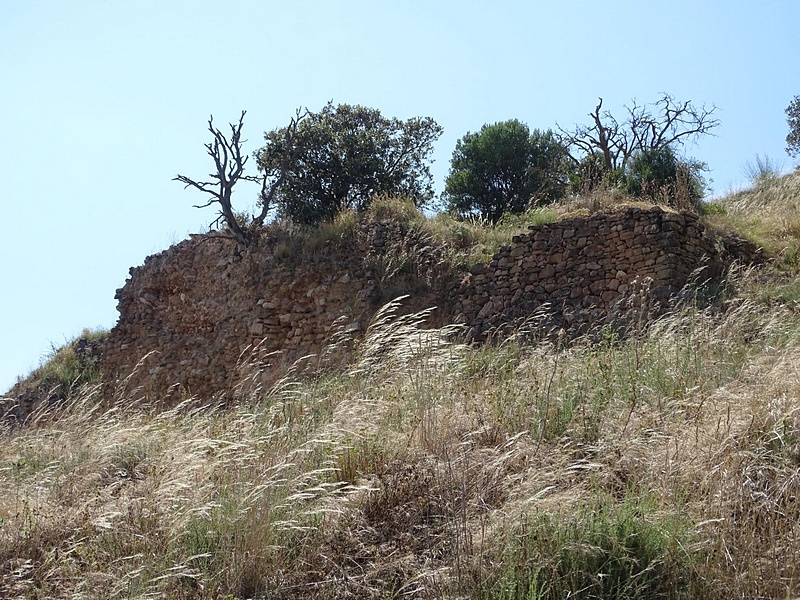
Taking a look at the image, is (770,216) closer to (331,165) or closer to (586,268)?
(586,268)

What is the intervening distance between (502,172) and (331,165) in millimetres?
3727

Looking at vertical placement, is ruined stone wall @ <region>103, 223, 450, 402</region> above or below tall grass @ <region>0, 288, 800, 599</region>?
above

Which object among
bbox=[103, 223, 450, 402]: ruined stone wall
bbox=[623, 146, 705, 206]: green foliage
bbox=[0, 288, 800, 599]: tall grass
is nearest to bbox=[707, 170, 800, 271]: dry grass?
bbox=[623, 146, 705, 206]: green foliage

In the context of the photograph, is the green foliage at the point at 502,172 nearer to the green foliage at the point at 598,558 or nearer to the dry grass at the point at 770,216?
the dry grass at the point at 770,216

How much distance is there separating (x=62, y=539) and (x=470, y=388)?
2.90 meters

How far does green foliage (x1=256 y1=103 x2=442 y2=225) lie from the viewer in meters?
15.0

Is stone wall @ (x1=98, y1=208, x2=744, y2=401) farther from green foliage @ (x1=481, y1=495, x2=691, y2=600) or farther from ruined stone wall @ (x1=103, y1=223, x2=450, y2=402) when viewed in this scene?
green foliage @ (x1=481, y1=495, x2=691, y2=600)

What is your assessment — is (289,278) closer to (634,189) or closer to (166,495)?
(634,189)

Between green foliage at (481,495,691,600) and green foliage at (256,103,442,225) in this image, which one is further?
green foliage at (256,103,442,225)

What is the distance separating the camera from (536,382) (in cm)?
570

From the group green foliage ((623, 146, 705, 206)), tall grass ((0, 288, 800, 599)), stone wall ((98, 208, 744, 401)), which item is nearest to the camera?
tall grass ((0, 288, 800, 599))

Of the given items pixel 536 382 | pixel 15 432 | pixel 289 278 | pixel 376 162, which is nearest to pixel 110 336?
pixel 289 278

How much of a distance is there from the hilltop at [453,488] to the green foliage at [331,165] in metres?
8.49

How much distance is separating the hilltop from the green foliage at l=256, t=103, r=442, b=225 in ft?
27.8
